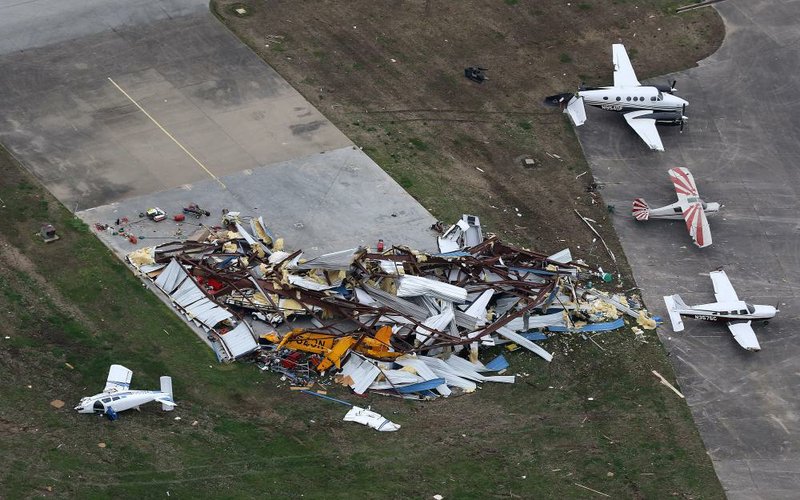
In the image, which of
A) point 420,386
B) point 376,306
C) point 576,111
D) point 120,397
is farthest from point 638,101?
point 120,397

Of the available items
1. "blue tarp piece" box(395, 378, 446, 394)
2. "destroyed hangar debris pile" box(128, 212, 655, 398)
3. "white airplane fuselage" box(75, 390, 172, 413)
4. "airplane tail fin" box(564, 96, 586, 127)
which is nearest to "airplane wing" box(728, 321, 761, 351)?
"destroyed hangar debris pile" box(128, 212, 655, 398)

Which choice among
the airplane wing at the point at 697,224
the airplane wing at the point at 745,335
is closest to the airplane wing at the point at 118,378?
the airplane wing at the point at 745,335

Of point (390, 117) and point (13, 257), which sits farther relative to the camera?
point (390, 117)

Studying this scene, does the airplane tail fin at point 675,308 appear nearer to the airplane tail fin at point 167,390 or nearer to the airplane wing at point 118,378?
the airplane tail fin at point 167,390

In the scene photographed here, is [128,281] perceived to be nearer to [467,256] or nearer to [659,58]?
[467,256]

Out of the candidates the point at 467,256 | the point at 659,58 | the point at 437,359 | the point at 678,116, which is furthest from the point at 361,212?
the point at 659,58

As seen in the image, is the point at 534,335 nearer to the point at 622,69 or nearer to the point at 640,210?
the point at 640,210

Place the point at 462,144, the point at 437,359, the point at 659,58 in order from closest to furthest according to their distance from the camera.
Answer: the point at 437,359
the point at 462,144
the point at 659,58
